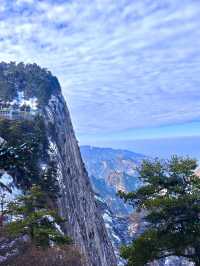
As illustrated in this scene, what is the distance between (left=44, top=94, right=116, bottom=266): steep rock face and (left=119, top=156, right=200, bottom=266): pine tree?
5984 cm

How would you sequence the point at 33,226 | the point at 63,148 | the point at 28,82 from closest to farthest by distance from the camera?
the point at 33,226
the point at 63,148
the point at 28,82

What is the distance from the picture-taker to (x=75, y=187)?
112375 millimetres

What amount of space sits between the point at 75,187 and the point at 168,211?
89.2m

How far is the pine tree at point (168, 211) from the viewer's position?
24016mm

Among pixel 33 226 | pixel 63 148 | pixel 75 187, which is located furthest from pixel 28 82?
pixel 33 226

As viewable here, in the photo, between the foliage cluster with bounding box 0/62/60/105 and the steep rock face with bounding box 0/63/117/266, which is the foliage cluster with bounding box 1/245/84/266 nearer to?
the steep rock face with bounding box 0/63/117/266

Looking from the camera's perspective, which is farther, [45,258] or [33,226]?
[33,226]

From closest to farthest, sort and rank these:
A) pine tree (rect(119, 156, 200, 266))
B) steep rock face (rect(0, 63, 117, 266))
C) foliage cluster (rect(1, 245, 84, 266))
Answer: foliage cluster (rect(1, 245, 84, 266)) < pine tree (rect(119, 156, 200, 266)) < steep rock face (rect(0, 63, 117, 266))

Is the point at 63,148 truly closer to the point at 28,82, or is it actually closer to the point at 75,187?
the point at 75,187

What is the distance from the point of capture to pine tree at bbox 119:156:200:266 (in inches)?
945

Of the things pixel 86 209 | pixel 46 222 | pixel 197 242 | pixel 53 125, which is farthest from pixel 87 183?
pixel 197 242

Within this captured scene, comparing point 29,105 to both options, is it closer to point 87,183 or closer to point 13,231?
point 87,183

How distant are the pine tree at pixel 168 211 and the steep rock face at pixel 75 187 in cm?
5984

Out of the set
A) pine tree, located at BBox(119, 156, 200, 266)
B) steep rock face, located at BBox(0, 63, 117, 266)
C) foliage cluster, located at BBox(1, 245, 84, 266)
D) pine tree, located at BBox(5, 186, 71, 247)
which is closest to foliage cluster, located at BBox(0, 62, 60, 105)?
steep rock face, located at BBox(0, 63, 117, 266)
